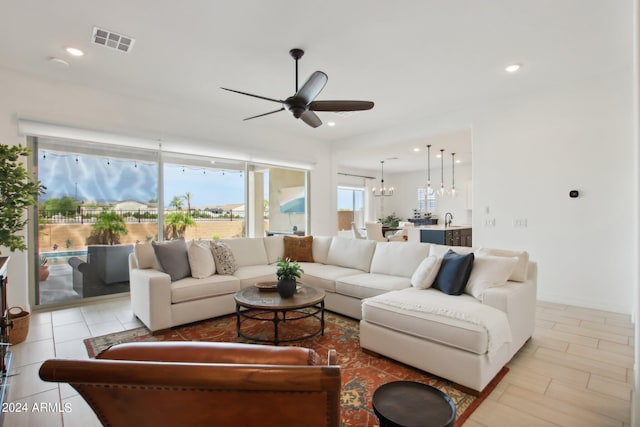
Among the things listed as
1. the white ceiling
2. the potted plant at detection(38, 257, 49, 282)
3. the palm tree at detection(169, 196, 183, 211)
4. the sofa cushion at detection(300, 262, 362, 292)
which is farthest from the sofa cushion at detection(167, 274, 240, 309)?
the white ceiling

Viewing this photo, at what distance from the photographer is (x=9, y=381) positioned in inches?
87.9

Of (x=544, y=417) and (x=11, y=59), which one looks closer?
(x=544, y=417)

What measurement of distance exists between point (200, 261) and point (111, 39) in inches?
93.7

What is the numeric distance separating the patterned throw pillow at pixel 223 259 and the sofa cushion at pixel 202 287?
0.12m

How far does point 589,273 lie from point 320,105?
153 inches

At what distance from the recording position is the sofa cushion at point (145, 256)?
3631 millimetres

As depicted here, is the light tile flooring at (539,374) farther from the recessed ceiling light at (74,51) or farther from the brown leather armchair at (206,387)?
the recessed ceiling light at (74,51)

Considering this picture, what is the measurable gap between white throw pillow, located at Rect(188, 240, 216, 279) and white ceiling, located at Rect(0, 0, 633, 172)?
209 cm

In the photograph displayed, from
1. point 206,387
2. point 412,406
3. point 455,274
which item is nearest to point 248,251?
point 455,274

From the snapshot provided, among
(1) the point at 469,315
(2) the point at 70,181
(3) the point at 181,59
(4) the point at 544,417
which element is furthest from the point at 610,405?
(2) the point at 70,181

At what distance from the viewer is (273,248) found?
186 inches

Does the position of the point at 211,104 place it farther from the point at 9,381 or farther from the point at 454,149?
the point at 454,149

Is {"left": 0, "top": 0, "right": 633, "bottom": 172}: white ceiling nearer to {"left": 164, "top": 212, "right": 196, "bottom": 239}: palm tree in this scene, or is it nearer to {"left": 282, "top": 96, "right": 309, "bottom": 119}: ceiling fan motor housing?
{"left": 282, "top": 96, "right": 309, "bottom": 119}: ceiling fan motor housing

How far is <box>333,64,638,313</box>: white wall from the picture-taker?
3686 millimetres
